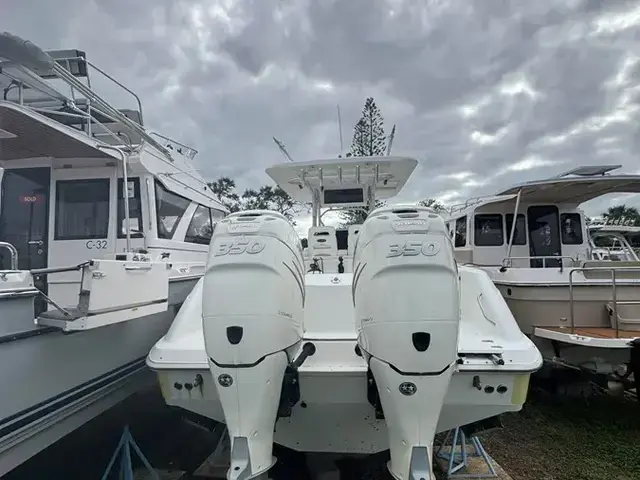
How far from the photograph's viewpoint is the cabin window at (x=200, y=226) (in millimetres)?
4955

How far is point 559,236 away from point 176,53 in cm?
637

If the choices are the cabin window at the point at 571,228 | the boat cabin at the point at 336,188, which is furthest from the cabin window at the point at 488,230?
the boat cabin at the point at 336,188

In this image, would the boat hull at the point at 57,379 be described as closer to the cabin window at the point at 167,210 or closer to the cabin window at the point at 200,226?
the cabin window at the point at 167,210

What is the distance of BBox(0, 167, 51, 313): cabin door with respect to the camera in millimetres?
3930

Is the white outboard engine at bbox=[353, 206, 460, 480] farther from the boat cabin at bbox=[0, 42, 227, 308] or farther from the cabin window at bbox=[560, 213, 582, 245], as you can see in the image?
the cabin window at bbox=[560, 213, 582, 245]

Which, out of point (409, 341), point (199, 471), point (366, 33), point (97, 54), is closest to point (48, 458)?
point (199, 471)

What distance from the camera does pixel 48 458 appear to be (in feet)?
10.8

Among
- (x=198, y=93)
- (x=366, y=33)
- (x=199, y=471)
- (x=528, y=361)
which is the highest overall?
(x=366, y=33)

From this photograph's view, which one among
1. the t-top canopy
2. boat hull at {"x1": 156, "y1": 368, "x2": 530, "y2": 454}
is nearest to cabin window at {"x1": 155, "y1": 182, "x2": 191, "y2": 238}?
→ the t-top canopy

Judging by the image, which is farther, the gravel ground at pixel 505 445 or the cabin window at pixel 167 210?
the cabin window at pixel 167 210

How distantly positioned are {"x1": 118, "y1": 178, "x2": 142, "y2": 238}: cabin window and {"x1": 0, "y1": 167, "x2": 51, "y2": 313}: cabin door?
650 millimetres

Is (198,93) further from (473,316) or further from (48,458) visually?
(473,316)

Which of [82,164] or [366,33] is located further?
[366,33]

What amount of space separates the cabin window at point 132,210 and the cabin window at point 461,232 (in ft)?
16.8
